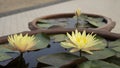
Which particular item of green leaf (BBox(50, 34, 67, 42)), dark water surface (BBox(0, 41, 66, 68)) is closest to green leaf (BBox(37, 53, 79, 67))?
dark water surface (BBox(0, 41, 66, 68))

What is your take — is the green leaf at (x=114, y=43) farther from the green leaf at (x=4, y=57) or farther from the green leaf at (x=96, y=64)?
the green leaf at (x=4, y=57)

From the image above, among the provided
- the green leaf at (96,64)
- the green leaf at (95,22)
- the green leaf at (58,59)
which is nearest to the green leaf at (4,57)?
the green leaf at (58,59)

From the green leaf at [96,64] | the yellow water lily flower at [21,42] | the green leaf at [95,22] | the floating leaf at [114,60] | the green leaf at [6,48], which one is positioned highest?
the yellow water lily flower at [21,42]

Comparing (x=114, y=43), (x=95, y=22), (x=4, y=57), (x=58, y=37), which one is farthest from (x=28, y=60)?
(x=95, y=22)

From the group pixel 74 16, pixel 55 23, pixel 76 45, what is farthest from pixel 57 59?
pixel 74 16

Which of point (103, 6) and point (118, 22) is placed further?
point (103, 6)

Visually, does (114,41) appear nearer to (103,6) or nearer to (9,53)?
(9,53)
